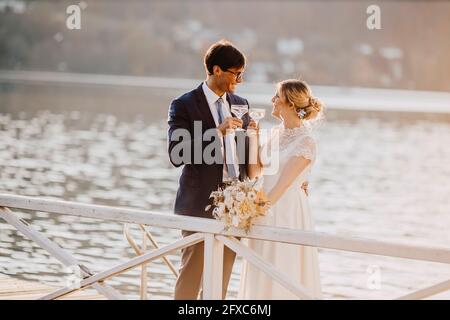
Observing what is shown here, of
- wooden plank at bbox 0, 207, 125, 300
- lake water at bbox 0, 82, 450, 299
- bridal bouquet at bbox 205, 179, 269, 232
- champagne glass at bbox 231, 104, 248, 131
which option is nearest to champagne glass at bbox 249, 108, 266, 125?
champagne glass at bbox 231, 104, 248, 131

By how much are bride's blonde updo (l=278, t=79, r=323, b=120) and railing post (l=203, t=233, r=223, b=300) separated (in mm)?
1080

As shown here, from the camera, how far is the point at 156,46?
145250mm

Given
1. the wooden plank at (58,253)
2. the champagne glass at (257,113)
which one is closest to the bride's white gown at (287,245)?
the champagne glass at (257,113)

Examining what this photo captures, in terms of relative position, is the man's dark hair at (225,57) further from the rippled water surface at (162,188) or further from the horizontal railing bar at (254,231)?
the rippled water surface at (162,188)

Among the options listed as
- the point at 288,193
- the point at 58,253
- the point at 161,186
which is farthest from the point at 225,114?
the point at 161,186

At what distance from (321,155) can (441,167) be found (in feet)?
16.8

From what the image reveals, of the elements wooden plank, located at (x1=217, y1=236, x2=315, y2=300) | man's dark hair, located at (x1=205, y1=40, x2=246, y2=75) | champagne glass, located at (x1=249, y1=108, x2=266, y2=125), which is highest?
man's dark hair, located at (x1=205, y1=40, x2=246, y2=75)

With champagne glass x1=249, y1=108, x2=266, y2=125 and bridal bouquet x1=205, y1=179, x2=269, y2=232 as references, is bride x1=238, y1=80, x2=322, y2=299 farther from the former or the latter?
bridal bouquet x1=205, y1=179, x2=269, y2=232

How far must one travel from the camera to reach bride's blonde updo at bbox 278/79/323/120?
19.9 ft

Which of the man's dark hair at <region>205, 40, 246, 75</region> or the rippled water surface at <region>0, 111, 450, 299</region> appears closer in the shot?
the man's dark hair at <region>205, 40, 246, 75</region>

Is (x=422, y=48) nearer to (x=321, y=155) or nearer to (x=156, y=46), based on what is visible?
(x=156, y=46)

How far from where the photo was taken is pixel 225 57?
19.2 feet

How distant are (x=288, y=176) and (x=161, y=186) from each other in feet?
62.1

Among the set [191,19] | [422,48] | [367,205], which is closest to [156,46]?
[191,19]
